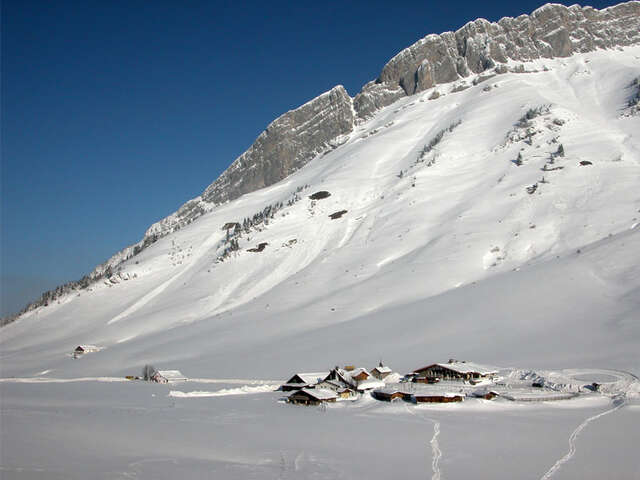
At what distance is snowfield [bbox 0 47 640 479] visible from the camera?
25391mm

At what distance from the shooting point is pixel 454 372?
154 feet

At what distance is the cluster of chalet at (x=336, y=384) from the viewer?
137ft

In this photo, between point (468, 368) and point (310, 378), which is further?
point (310, 378)

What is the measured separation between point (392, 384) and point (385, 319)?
934 inches

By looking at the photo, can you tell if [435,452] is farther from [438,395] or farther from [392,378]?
[392,378]

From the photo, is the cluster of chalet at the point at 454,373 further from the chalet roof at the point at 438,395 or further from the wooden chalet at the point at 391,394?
the wooden chalet at the point at 391,394

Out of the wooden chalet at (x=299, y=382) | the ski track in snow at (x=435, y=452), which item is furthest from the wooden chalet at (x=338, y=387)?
the ski track in snow at (x=435, y=452)

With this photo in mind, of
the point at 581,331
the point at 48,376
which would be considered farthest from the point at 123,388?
the point at 581,331

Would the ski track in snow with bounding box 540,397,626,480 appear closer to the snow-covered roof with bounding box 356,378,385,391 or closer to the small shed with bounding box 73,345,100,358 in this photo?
the snow-covered roof with bounding box 356,378,385,391

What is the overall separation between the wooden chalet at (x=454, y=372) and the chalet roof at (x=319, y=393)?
32.5 feet

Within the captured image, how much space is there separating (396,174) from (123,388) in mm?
114294


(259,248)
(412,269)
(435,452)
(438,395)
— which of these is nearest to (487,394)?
(438,395)

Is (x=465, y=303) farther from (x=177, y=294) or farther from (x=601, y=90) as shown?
(x=601, y=90)

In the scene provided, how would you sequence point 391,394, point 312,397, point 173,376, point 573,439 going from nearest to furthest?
point 573,439 → point 391,394 → point 312,397 → point 173,376
